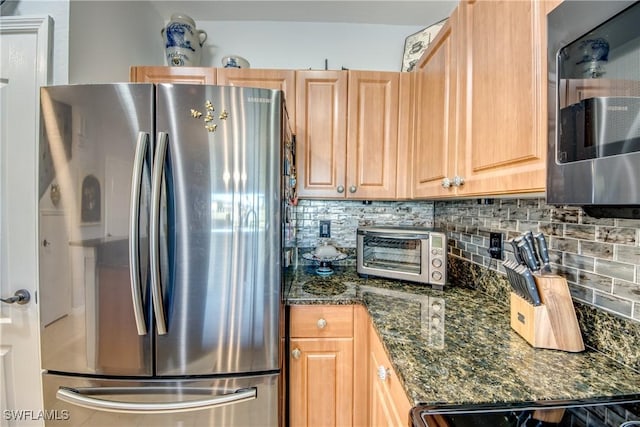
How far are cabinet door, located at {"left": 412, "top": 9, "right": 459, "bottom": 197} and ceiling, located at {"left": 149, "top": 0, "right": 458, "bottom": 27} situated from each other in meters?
0.60

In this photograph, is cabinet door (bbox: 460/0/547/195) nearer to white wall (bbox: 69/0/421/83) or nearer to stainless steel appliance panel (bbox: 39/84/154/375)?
white wall (bbox: 69/0/421/83)

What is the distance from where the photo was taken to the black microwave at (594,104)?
45 cm

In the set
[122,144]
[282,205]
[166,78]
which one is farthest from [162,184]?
[166,78]

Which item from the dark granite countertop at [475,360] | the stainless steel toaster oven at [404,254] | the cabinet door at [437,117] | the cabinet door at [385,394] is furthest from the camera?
the stainless steel toaster oven at [404,254]

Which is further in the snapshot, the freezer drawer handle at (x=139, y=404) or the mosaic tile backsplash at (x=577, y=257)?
the freezer drawer handle at (x=139, y=404)

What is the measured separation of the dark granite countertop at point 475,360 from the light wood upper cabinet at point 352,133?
0.68 metres

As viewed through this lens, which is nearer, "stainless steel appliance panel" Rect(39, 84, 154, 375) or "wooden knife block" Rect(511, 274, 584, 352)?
"wooden knife block" Rect(511, 274, 584, 352)

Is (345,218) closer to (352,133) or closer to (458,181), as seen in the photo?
(352,133)

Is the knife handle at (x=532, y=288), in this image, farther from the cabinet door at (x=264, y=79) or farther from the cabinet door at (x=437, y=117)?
the cabinet door at (x=264, y=79)

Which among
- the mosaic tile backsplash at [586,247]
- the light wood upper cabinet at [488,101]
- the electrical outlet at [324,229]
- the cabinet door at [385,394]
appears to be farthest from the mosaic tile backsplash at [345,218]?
the cabinet door at [385,394]

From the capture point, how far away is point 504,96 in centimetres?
79

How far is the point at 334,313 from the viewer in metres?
1.26

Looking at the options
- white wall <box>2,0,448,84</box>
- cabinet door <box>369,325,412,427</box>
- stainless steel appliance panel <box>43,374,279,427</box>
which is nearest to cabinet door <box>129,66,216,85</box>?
white wall <box>2,0,448,84</box>

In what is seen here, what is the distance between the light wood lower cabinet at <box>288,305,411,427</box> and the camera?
4.04 feet
